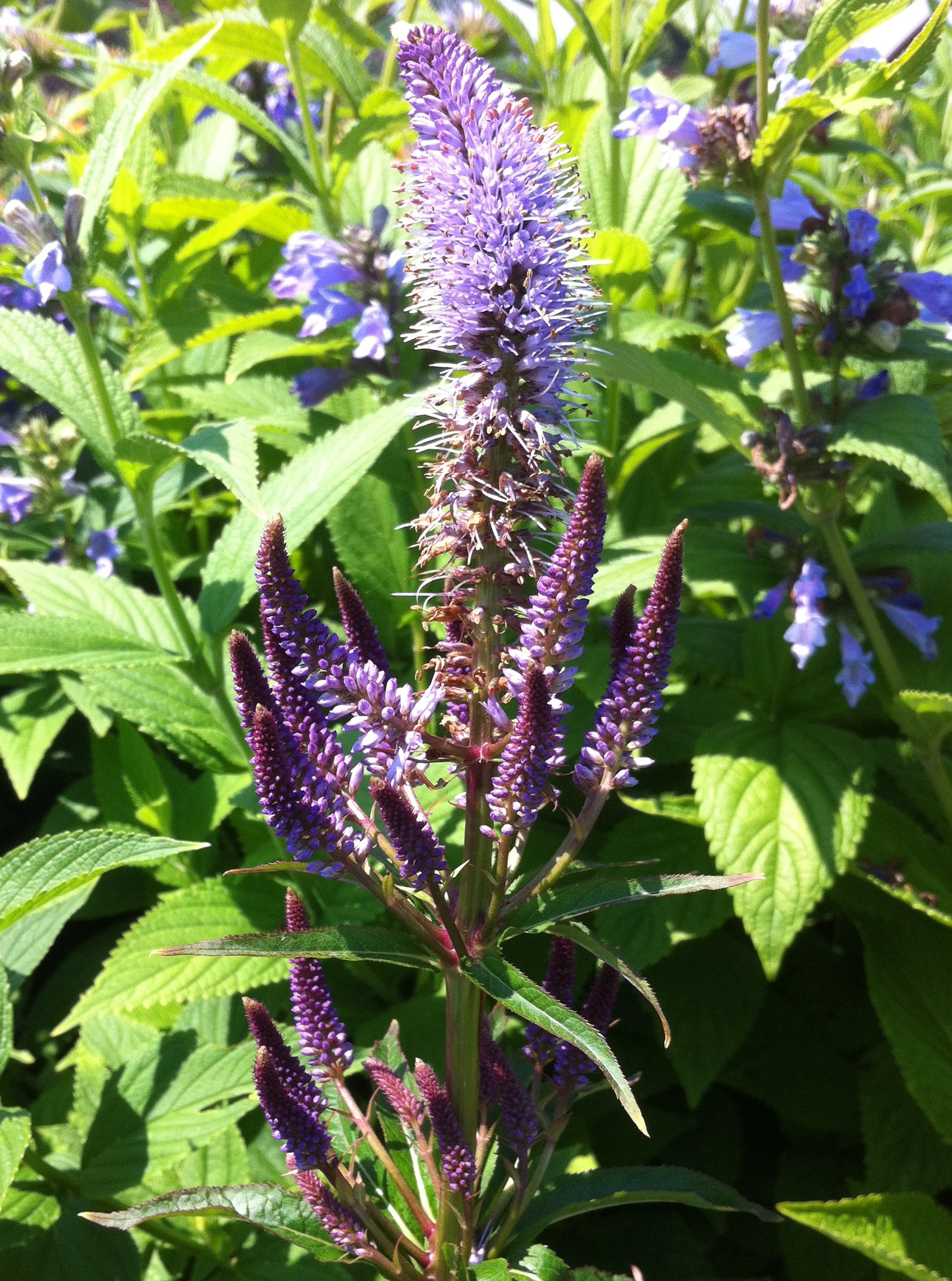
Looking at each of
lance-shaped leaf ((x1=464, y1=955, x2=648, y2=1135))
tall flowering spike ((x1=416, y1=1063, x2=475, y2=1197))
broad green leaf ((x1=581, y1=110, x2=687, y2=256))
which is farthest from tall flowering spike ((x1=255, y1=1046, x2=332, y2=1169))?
broad green leaf ((x1=581, y1=110, x2=687, y2=256))

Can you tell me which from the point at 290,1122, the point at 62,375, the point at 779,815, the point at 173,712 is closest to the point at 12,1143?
the point at 290,1122

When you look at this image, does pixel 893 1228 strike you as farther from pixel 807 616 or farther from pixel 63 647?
pixel 63 647

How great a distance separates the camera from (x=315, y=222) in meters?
2.50

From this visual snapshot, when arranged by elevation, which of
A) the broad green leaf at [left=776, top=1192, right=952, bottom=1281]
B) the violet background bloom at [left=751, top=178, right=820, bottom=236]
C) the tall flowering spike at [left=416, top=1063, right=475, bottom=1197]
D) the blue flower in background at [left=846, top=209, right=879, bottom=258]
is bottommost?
the broad green leaf at [left=776, top=1192, right=952, bottom=1281]

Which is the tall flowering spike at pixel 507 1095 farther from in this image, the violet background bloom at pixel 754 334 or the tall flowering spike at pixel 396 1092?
the violet background bloom at pixel 754 334

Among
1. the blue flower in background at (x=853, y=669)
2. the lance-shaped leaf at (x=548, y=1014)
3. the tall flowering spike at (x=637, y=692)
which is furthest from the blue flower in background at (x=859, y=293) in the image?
the lance-shaped leaf at (x=548, y=1014)

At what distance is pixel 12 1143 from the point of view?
1.34m

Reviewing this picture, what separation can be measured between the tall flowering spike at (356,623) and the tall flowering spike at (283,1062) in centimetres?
38

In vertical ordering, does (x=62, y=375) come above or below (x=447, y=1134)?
above

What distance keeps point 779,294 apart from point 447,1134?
148 cm

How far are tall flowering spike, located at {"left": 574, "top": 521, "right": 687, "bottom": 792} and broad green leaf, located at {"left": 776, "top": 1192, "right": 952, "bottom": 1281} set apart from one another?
79cm

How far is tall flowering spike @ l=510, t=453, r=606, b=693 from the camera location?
902 millimetres

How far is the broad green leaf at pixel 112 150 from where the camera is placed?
1.57 meters

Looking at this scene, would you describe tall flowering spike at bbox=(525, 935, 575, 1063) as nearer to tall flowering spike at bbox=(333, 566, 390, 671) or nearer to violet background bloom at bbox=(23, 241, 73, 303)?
tall flowering spike at bbox=(333, 566, 390, 671)
